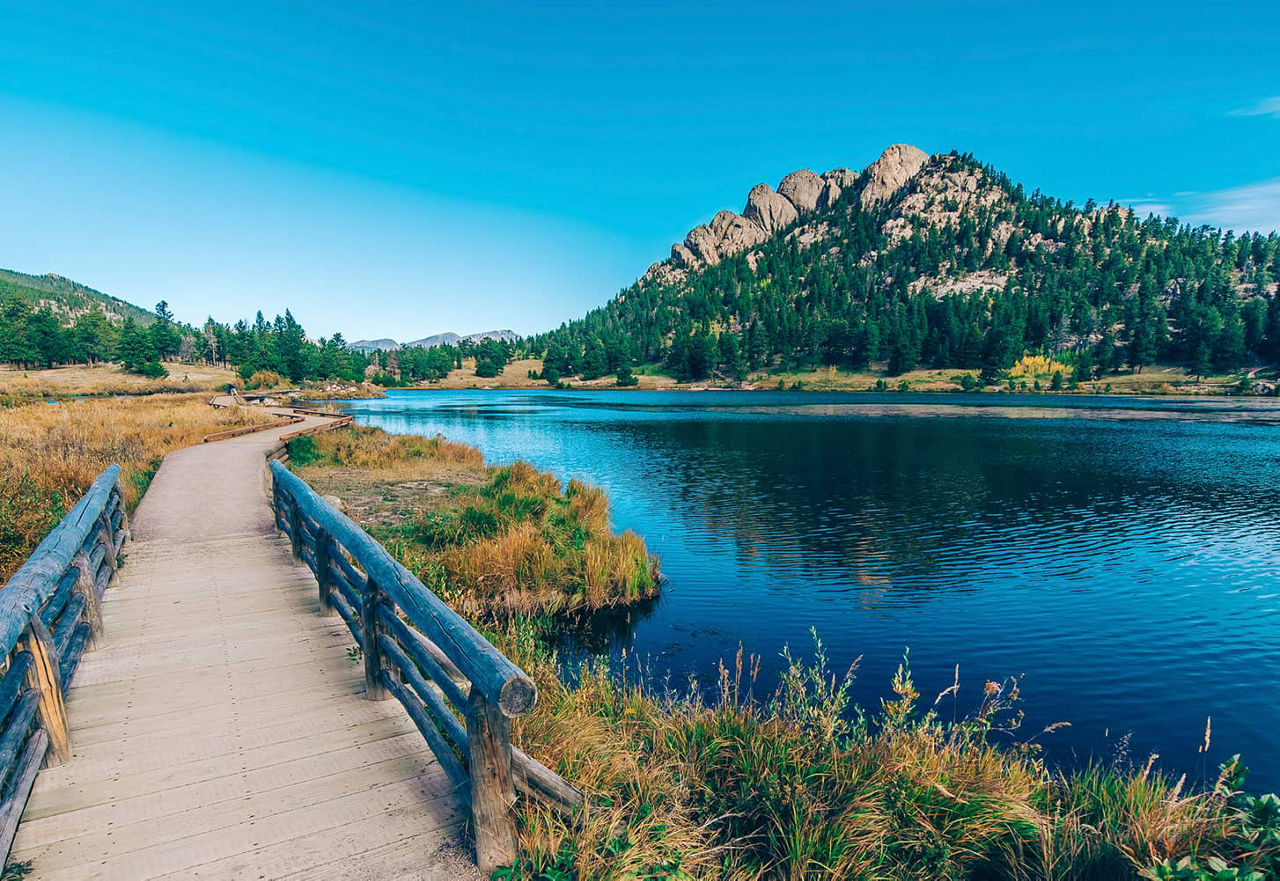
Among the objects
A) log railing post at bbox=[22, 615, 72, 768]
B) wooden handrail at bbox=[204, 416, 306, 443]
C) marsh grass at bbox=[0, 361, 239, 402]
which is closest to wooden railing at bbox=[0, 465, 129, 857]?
log railing post at bbox=[22, 615, 72, 768]

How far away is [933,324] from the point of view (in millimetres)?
145750

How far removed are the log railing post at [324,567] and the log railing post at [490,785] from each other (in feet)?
14.6

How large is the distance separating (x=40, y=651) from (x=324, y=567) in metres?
2.95

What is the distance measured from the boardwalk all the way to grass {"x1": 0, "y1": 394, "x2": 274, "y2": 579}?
10.3ft

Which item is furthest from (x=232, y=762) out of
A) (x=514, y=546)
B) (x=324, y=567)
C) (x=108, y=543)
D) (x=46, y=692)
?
(x=514, y=546)

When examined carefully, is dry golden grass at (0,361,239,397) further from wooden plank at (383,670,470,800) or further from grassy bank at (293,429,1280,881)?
grassy bank at (293,429,1280,881)

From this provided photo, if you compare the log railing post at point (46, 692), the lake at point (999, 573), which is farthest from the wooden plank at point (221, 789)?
→ the lake at point (999, 573)

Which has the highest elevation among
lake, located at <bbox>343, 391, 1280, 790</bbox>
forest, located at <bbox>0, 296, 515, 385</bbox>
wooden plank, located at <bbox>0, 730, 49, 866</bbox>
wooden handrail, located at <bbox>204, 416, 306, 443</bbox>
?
forest, located at <bbox>0, 296, 515, 385</bbox>

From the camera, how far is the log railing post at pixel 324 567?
7.05 meters

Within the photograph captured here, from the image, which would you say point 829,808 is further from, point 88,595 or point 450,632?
point 88,595

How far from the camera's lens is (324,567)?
23.7ft

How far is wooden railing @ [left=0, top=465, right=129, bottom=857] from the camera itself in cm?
367

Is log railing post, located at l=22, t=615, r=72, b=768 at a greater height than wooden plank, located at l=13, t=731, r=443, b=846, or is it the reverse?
log railing post, located at l=22, t=615, r=72, b=768

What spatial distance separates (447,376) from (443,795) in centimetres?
18395
